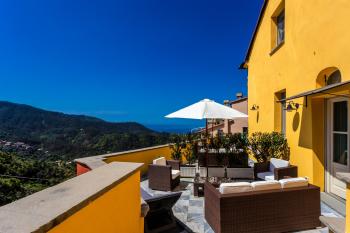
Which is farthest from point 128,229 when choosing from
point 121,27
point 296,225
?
point 121,27

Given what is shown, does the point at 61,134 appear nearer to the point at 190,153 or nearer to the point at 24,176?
the point at 24,176

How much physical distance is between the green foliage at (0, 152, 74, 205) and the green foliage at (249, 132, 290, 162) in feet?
24.0

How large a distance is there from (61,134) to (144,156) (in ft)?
51.8

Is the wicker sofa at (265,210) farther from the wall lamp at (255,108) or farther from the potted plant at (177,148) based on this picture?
the wall lamp at (255,108)

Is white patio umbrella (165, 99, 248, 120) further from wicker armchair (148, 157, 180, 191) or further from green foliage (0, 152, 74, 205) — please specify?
green foliage (0, 152, 74, 205)

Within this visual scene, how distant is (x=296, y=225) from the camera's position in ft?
14.0

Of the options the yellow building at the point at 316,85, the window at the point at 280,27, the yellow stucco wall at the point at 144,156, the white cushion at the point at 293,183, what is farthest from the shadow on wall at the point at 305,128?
the yellow stucco wall at the point at 144,156

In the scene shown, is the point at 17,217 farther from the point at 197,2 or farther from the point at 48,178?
the point at 197,2

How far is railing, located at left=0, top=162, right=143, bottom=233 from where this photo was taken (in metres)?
1.26

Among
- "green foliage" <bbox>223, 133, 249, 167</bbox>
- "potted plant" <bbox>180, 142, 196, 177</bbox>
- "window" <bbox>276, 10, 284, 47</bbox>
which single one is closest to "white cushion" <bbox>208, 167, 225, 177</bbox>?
"green foliage" <bbox>223, 133, 249, 167</bbox>

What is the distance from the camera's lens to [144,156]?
928 centimetres

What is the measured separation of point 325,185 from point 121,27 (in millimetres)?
25647

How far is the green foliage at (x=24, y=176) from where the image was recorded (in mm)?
9773

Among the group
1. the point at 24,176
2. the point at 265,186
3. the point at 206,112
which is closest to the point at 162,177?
the point at 206,112
